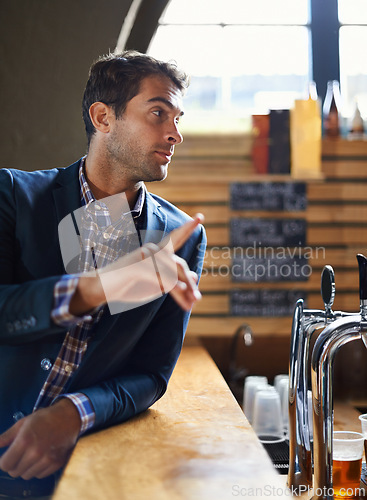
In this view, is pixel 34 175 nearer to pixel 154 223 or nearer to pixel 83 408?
pixel 154 223

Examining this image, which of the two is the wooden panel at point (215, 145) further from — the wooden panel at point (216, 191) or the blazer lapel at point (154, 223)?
the blazer lapel at point (154, 223)

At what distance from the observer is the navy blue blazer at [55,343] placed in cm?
136

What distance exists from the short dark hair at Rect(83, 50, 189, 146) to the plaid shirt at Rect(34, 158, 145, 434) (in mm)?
182

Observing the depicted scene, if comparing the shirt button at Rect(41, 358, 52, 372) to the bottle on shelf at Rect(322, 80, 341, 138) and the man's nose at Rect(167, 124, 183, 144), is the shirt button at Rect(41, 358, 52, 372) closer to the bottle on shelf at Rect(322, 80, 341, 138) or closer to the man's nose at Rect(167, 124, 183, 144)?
the man's nose at Rect(167, 124, 183, 144)

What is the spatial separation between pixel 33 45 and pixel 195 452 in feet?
4.97

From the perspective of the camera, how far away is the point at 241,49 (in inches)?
132

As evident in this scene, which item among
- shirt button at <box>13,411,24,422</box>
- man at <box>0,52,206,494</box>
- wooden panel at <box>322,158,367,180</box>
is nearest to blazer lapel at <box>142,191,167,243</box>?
man at <box>0,52,206,494</box>

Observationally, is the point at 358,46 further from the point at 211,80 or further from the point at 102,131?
the point at 102,131

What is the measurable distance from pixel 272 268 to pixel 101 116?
5.01 ft

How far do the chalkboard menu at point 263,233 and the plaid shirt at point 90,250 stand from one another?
1.35 m

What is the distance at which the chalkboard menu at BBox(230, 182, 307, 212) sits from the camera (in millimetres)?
2889

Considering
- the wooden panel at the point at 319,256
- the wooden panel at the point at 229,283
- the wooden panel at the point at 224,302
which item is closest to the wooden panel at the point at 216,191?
the wooden panel at the point at 319,256

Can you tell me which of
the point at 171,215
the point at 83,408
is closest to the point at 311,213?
the point at 171,215

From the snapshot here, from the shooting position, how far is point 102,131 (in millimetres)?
1595
